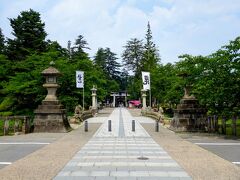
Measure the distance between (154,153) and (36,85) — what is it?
24756 mm

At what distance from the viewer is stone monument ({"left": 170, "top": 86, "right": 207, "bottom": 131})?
22.4 metres

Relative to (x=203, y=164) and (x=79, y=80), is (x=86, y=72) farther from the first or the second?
(x=203, y=164)

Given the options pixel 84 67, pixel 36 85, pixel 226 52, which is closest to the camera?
pixel 226 52

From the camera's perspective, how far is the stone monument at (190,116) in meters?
22.4

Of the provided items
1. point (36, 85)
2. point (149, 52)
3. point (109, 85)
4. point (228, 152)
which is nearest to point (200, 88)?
point (228, 152)

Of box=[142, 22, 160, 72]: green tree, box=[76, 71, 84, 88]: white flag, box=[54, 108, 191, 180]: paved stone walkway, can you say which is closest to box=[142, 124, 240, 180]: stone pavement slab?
box=[54, 108, 191, 180]: paved stone walkway

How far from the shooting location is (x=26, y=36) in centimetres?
5156

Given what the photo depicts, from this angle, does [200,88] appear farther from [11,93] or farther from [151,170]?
[11,93]

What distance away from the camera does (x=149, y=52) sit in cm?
7600

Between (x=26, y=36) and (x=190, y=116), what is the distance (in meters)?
35.5

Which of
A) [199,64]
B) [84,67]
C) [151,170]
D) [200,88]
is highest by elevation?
[84,67]

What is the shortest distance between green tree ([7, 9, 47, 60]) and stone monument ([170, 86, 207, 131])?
31.9 metres

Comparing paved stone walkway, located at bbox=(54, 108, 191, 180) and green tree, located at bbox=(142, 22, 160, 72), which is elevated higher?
green tree, located at bbox=(142, 22, 160, 72)

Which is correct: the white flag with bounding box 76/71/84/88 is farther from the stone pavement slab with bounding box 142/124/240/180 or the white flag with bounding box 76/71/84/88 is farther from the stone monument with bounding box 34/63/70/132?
the stone pavement slab with bounding box 142/124/240/180
